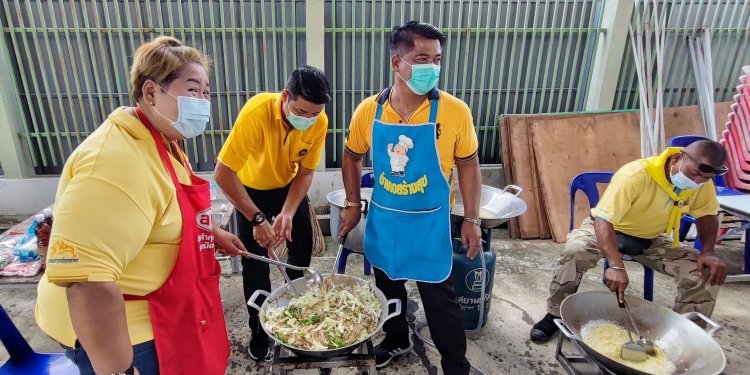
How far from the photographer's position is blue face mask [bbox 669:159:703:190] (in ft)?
8.25

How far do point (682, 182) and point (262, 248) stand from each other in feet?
9.07

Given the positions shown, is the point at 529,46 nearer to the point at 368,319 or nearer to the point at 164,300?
the point at 368,319

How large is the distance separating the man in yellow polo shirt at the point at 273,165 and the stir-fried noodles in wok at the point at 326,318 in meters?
0.50

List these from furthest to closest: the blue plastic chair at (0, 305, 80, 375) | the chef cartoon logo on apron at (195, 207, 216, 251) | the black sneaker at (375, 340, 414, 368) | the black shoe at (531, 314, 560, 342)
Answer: the black shoe at (531, 314, 560, 342)
the black sneaker at (375, 340, 414, 368)
the blue plastic chair at (0, 305, 80, 375)
the chef cartoon logo on apron at (195, 207, 216, 251)

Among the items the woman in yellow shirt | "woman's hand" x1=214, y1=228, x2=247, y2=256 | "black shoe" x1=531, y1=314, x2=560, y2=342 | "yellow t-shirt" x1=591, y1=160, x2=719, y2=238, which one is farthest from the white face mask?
"black shoe" x1=531, y1=314, x2=560, y2=342

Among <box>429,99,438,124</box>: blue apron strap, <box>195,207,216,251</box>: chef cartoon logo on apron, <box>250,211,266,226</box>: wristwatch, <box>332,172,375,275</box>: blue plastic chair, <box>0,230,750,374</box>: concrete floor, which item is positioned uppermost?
<box>429,99,438,124</box>: blue apron strap

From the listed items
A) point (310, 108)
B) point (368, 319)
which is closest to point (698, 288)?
point (368, 319)

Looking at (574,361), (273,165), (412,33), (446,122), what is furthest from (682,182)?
(273,165)

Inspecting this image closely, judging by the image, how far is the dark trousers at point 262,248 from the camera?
2504mm

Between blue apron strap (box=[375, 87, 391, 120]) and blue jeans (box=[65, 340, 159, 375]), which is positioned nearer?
blue jeans (box=[65, 340, 159, 375])

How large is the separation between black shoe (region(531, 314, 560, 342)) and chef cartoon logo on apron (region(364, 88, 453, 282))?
1.30 m

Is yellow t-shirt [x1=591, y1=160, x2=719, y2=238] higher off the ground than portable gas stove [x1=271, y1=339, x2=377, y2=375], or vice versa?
yellow t-shirt [x1=591, y1=160, x2=719, y2=238]

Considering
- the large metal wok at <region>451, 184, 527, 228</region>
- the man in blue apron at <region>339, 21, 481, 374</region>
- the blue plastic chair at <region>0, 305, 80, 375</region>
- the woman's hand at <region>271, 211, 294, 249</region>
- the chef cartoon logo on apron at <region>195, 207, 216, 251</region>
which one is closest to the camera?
the chef cartoon logo on apron at <region>195, 207, 216, 251</region>

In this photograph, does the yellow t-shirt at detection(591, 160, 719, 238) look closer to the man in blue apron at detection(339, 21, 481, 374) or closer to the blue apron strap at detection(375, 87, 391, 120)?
the man in blue apron at detection(339, 21, 481, 374)
